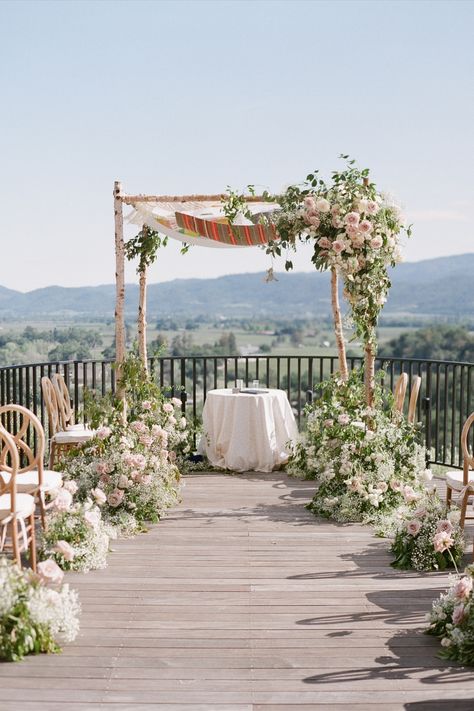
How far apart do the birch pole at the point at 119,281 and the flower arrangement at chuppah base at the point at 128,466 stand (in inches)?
4.1

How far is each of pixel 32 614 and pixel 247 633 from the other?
3.11 feet

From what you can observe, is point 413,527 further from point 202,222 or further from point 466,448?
point 202,222

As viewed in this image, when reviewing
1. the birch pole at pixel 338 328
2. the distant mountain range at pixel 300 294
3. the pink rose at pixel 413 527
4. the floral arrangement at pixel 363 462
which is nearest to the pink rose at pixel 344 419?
the floral arrangement at pixel 363 462

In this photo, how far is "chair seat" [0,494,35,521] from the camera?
3951 mm

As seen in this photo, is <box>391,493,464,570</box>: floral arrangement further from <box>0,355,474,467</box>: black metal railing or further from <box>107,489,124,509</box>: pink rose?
<box>0,355,474,467</box>: black metal railing

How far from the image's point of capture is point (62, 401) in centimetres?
687

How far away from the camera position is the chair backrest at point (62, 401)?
6844mm

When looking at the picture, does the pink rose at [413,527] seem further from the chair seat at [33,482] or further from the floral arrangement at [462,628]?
the chair seat at [33,482]

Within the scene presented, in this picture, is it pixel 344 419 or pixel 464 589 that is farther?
pixel 344 419

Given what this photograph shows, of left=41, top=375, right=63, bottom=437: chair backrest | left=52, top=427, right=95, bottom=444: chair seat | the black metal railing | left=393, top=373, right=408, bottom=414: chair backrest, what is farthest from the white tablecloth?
left=41, top=375, right=63, bottom=437: chair backrest

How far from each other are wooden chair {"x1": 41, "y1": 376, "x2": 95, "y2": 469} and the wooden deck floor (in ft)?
4.55

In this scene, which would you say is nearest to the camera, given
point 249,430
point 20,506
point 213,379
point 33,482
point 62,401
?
point 20,506

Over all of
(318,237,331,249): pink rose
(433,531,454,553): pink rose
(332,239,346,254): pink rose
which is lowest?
(433,531,454,553): pink rose

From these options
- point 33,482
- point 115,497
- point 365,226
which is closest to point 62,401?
point 115,497
